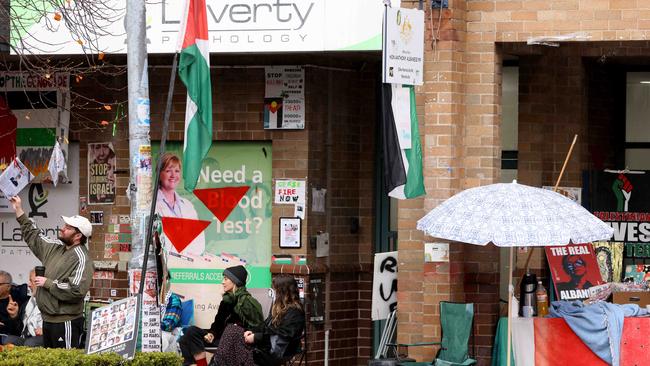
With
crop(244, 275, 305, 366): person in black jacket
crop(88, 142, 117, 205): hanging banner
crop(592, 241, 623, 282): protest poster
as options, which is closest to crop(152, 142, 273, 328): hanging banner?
crop(88, 142, 117, 205): hanging banner

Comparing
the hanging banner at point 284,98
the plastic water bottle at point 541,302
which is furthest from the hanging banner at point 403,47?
the plastic water bottle at point 541,302

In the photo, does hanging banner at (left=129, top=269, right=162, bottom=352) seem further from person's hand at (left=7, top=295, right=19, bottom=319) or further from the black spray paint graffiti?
person's hand at (left=7, top=295, right=19, bottom=319)

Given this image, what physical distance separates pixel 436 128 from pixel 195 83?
106 inches

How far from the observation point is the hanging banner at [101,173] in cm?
1520

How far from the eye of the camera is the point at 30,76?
1533 centimetres

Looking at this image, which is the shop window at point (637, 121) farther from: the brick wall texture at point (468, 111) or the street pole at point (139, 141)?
the street pole at point (139, 141)

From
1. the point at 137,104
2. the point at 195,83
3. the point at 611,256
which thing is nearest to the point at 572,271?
the point at 611,256

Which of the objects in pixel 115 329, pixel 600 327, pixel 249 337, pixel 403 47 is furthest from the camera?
pixel 249 337

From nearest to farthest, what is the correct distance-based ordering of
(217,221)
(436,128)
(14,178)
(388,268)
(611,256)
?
(436,128)
(388,268)
(14,178)
(217,221)
(611,256)

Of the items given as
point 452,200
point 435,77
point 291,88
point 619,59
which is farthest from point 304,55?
point 619,59

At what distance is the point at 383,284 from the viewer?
1381 cm

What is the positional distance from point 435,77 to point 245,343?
3.14m

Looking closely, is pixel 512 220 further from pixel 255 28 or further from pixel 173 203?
pixel 173 203

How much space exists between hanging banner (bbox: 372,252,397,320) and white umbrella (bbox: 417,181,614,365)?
149 cm
